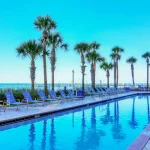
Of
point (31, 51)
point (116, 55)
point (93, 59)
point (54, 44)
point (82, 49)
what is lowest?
point (31, 51)

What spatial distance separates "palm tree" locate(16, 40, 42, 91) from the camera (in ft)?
69.9

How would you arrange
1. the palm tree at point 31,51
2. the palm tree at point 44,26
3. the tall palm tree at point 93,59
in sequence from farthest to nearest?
the tall palm tree at point 93,59 → the palm tree at point 31,51 → the palm tree at point 44,26

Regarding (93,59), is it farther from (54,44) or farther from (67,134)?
(67,134)

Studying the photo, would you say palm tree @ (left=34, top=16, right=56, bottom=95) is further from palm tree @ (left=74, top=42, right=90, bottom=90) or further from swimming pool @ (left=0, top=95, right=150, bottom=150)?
swimming pool @ (left=0, top=95, right=150, bottom=150)

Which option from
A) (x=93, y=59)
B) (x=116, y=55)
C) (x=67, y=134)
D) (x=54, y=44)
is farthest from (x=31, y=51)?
(x=116, y=55)

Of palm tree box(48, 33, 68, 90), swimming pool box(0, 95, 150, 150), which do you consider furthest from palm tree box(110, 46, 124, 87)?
swimming pool box(0, 95, 150, 150)

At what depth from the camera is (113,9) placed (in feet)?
81.0

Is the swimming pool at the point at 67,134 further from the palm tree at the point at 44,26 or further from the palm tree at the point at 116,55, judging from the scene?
the palm tree at the point at 116,55

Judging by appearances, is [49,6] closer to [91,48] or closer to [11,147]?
[91,48]

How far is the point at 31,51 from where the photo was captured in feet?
70.0

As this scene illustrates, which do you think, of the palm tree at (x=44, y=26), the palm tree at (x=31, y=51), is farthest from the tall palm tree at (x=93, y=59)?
the palm tree at (x=31, y=51)

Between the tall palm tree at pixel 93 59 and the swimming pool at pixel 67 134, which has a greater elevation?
the tall palm tree at pixel 93 59

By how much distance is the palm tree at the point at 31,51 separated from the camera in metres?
21.3

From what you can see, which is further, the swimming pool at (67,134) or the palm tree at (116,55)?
the palm tree at (116,55)
